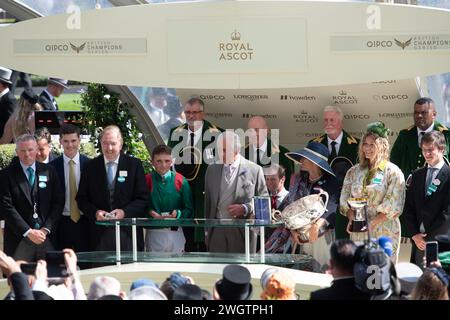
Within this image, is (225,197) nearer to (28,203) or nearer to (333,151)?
(333,151)

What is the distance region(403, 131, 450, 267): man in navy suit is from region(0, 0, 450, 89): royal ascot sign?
45.3 inches

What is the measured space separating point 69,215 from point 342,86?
3.01m

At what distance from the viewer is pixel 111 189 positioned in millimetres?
10617

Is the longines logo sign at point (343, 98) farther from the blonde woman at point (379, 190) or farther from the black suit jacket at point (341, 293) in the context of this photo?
the black suit jacket at point (341, 293)

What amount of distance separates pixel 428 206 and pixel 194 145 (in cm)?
251

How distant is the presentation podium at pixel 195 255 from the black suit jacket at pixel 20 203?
0.76m

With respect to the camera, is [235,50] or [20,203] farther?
[235,50]

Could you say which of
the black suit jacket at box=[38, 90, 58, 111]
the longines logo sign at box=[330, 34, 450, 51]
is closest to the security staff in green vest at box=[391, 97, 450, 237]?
the longines logo sign at box=[330, 34, 450, 51]

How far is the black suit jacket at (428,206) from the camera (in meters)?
10.1

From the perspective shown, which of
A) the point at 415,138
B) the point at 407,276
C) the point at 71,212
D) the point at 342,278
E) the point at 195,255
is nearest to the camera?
the point at 342,278

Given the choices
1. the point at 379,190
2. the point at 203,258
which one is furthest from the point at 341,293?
the point at 379,190

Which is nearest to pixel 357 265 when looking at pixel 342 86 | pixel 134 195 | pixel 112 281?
pixel 112 281

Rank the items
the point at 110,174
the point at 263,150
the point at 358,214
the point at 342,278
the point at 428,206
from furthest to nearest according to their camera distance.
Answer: the point at 263,150
the point at 110,174
the point at 428,206
the point at 358,214
the point at 342,278

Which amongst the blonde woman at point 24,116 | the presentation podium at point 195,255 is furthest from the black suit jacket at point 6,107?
the presentation podium at point 195,255
